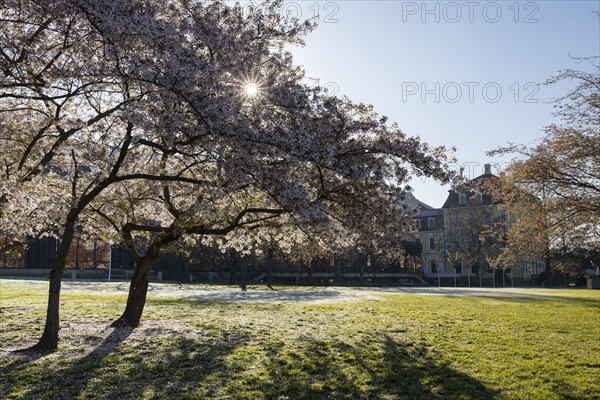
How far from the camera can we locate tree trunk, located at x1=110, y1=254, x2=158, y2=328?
44.7ft

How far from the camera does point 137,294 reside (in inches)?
550

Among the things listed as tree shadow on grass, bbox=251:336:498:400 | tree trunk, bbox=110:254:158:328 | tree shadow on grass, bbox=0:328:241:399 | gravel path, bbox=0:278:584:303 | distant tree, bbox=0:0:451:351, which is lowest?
gravel path, bbox=0:278:584:303

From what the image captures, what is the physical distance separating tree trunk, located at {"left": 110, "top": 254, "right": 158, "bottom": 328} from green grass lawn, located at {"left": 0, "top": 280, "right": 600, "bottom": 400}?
560 mm

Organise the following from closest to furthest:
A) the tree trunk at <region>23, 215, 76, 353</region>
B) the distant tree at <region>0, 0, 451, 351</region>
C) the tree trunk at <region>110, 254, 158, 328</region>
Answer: the distant tree at <region>0, 0, 451, 351</region>, the tree trunk at <region>23, 215, 76, 353</region>, the tree trunk at <region>110, 254, 158, 328</region>

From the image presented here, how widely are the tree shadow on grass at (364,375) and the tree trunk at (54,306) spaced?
14.4 ft

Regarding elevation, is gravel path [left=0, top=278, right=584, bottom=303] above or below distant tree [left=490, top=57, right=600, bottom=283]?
below

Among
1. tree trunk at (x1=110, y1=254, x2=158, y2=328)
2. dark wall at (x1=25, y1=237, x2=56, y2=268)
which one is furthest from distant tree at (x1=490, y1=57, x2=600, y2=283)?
dark wall at (x1=25, y1=237, x2=56, y2=268)

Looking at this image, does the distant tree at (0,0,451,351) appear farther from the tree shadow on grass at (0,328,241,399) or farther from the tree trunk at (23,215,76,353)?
the tree shadow on grass at (0,328,241,399)

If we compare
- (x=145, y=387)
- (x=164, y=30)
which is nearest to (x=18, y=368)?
(x=145, y=387)

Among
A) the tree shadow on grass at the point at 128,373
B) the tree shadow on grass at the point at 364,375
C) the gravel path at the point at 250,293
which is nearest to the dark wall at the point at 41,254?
the gravel path at the point at 250,293

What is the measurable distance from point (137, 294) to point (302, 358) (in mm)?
6085

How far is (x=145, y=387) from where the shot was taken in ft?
24.7

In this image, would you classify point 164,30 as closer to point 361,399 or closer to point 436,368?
point 361,399

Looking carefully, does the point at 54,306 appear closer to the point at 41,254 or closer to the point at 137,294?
the point at 137,294
